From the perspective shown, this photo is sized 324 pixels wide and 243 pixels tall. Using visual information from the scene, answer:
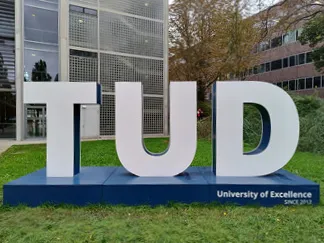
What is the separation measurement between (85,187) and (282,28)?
1744cm

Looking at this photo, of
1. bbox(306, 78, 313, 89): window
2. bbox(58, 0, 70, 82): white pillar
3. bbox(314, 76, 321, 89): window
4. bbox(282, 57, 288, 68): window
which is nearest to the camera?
bbox(58, 0, 70, 82): white pillar

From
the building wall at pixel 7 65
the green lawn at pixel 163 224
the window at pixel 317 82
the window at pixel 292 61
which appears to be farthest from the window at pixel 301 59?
the green lawn at pixel 163 224

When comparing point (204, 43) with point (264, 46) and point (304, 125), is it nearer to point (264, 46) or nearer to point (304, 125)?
point (304, 125)

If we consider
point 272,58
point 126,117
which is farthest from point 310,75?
point 126,117

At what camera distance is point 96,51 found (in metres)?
20.2

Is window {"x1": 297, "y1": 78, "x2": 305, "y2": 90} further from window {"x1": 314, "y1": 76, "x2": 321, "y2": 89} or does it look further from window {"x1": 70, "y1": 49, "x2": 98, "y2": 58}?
window {"x1": 70, "y1": 49, "x2": 98, "y2": 58}

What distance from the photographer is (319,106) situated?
1597 cm

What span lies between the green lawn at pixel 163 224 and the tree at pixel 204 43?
52.4 feet

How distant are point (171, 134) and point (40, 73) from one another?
16255mm

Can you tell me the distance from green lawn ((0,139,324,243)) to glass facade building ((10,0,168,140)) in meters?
15.9

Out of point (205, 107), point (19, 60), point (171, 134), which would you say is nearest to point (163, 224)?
point (171, 134)

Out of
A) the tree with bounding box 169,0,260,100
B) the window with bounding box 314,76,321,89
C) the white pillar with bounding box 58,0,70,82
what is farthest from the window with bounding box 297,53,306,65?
the white pillar with bounding box 58,0,70,82

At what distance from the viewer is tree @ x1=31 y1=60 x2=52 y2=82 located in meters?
19.2

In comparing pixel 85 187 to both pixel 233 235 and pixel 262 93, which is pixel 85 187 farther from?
pixel 262 93
